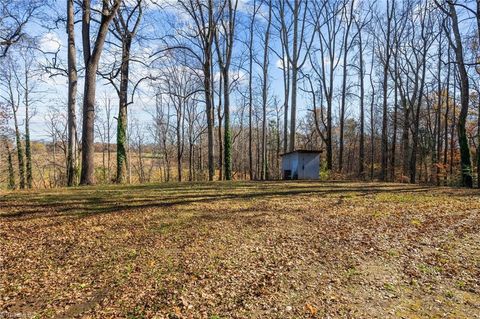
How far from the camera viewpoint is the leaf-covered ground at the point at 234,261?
2779mm

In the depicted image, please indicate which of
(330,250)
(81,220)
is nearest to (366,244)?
(330,250)

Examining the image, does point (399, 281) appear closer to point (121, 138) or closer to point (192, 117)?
point (121, 138)

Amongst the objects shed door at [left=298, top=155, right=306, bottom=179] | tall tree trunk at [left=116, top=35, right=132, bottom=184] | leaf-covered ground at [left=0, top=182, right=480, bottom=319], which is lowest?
leaf-covered ground at [left=0, top=182, right=480, bottom=319]

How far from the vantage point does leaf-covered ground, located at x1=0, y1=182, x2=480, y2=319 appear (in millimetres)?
2779

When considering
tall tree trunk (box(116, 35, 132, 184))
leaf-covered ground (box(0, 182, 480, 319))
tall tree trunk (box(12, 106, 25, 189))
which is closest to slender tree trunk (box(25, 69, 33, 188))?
tall tree trunk (box(12, 106, 25, 189))

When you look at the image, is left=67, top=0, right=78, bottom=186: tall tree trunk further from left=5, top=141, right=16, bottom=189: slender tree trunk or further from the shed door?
left=5, top=141, right=16, bottom=189: slender tree trunk

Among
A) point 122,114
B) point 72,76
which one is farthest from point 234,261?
point 122,114

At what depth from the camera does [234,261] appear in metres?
3.74

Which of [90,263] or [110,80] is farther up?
[110,80]

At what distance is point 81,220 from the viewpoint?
16.5 feet

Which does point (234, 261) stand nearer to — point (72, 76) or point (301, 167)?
point (72, 76)

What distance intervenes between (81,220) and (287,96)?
18.4m

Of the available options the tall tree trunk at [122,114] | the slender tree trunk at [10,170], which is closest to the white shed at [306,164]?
the tall tree trunk at [122,114]

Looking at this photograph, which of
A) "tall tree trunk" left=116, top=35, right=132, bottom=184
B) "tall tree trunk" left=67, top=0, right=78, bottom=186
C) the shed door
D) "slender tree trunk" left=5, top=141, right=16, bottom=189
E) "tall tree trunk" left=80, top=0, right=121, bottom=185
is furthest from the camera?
"slender tree trunk" left=5, top=141, right=16, bottom=189
